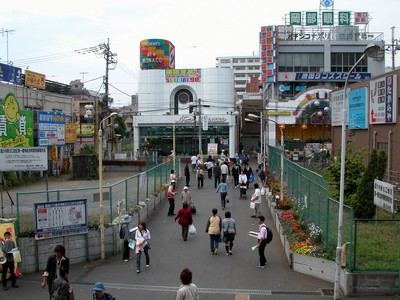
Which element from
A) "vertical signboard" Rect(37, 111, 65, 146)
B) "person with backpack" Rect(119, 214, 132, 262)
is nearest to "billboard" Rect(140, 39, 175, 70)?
"vertical signboard" Rect(37, 111, 65, 146)

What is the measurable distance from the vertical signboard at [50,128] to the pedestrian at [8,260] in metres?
23.2

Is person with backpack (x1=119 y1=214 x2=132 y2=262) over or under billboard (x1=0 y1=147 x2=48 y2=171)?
under

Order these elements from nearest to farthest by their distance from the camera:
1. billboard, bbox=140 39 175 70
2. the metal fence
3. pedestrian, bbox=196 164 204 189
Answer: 1. the metal fence
2. pedestrian, bbox=196 164 204 189
3. billboard, bbox=140 39 175 70

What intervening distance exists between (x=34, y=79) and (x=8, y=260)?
2730 cm

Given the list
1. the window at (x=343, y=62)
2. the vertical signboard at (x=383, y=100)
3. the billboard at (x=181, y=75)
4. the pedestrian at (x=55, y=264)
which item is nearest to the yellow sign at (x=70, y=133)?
the billboard at (x=181, y=75)

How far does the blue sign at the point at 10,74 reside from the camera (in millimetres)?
32325

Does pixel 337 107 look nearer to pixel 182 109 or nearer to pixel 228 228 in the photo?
pixel 182 109

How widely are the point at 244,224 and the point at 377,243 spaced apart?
289 inches

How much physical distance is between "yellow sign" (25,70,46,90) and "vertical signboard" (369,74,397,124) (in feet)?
81.4

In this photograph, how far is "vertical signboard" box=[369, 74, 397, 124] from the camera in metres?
26.5

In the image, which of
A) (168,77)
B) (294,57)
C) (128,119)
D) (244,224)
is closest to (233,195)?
(244,224)

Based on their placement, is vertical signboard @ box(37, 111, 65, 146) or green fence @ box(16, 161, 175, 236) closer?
green fence @ box(16, 161, 175, 236)

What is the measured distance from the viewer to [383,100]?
2786cm

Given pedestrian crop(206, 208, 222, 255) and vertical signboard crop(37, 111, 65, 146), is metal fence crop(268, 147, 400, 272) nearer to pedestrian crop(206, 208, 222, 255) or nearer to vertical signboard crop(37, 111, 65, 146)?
pedestrian crop(206, 208, 222, 255)
